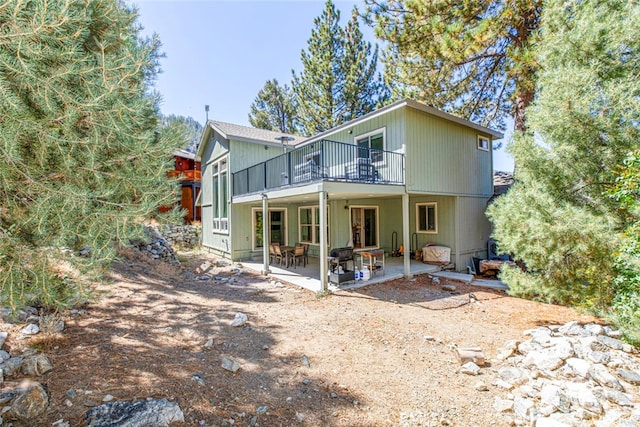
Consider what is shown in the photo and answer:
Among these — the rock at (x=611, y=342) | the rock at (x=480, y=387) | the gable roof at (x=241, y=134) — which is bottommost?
the rock at (x=480, y=387)

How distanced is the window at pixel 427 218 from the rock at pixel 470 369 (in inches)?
289

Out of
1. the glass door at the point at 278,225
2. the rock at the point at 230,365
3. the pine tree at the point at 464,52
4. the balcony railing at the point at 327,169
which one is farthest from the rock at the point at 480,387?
the glass door at the point at 278,225

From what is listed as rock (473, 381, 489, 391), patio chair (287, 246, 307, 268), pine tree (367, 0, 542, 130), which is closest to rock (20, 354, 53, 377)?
rock (473, 381, 489, 391)

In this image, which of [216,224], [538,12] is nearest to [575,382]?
[538,12]

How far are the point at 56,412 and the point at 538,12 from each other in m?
13.6

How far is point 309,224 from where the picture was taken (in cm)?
1261

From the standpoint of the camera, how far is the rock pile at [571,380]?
3.08 meters

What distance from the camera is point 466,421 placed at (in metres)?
3.04

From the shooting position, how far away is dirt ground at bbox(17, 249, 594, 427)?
10.2ft

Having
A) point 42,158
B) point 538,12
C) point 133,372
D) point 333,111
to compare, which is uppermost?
point 333,111

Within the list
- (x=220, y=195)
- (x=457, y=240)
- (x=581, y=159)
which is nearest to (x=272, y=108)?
(x=220, y=195)

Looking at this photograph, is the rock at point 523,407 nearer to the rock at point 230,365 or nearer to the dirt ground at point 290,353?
the dirt ground at point 290,353

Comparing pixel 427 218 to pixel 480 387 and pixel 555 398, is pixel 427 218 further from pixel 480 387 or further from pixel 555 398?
pixel 555 398

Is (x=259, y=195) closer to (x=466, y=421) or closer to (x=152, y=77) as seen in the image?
(x=152, y=77)
